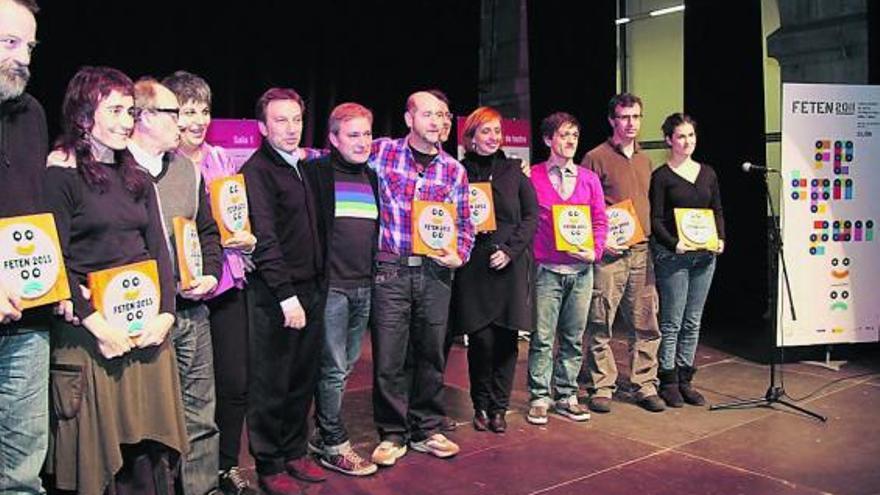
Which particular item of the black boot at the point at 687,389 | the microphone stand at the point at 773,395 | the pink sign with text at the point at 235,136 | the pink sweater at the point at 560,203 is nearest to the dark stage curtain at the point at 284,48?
the pink sign with text at the point at 235,136

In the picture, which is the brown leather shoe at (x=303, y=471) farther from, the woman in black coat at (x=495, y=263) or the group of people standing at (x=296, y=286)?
the woman in black coat at (x=495, y=263)

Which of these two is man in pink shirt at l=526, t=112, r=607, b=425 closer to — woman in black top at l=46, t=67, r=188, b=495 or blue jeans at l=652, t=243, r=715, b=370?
blue jeans at l=652, t=243, r=715, b=370

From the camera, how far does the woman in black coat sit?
3.45m

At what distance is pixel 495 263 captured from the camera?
3414mm

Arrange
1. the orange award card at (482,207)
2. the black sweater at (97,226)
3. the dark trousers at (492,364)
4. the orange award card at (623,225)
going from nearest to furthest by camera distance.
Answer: the black sweater at (97,226)
the orange award card at (482,207)
the dark trousers at (492,364)
the orange award card at (623,225)

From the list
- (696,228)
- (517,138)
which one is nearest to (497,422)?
(696,228)

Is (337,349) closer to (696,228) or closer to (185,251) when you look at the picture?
(185,251)

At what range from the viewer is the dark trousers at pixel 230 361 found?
2641 millimetres

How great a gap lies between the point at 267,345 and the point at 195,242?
0.53 m

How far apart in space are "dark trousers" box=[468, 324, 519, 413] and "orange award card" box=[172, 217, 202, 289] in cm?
148

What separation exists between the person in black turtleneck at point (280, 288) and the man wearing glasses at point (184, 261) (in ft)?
0.76

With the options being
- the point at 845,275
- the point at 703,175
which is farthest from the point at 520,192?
the point at 845,275

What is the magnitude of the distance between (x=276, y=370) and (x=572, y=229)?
1.54 metres

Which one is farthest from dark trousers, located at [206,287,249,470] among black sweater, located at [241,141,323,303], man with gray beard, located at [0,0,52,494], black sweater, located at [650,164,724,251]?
black sweater, located at [650,164,724,251]
